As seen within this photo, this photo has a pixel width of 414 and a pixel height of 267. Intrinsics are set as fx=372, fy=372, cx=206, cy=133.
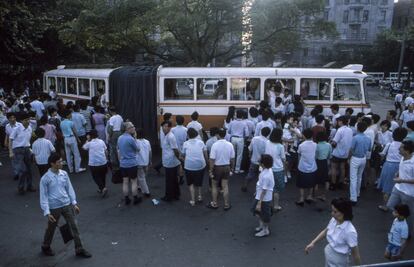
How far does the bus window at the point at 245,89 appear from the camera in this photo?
12.3 metres

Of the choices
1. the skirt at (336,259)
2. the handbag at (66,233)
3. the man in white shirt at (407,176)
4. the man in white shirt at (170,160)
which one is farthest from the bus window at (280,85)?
the skirt at (336,259)

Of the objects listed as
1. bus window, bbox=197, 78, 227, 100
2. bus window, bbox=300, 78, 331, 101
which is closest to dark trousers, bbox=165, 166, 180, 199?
bus window, bbox=197, 78, 227, 100

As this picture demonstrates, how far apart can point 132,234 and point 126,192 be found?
147cm

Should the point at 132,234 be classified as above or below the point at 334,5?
below

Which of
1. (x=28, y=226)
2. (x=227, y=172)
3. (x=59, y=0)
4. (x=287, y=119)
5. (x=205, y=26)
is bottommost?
(x=28, y=226)

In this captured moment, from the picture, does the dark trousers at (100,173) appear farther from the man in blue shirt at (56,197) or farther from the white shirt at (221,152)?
the white shirt at (221,152)

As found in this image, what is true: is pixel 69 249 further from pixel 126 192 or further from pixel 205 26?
pixel 205 26

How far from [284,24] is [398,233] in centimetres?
1496

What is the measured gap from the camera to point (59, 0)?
2025 centimetres

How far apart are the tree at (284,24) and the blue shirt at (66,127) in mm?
10649

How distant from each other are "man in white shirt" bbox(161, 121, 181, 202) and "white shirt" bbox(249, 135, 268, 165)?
1.71 metres

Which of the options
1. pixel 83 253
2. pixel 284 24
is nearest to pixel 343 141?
pixel 83 253

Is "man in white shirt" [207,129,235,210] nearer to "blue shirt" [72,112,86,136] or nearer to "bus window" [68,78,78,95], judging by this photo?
"blue shirt" [72,112,86,136]

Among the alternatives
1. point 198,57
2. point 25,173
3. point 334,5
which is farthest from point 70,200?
point 334,5
